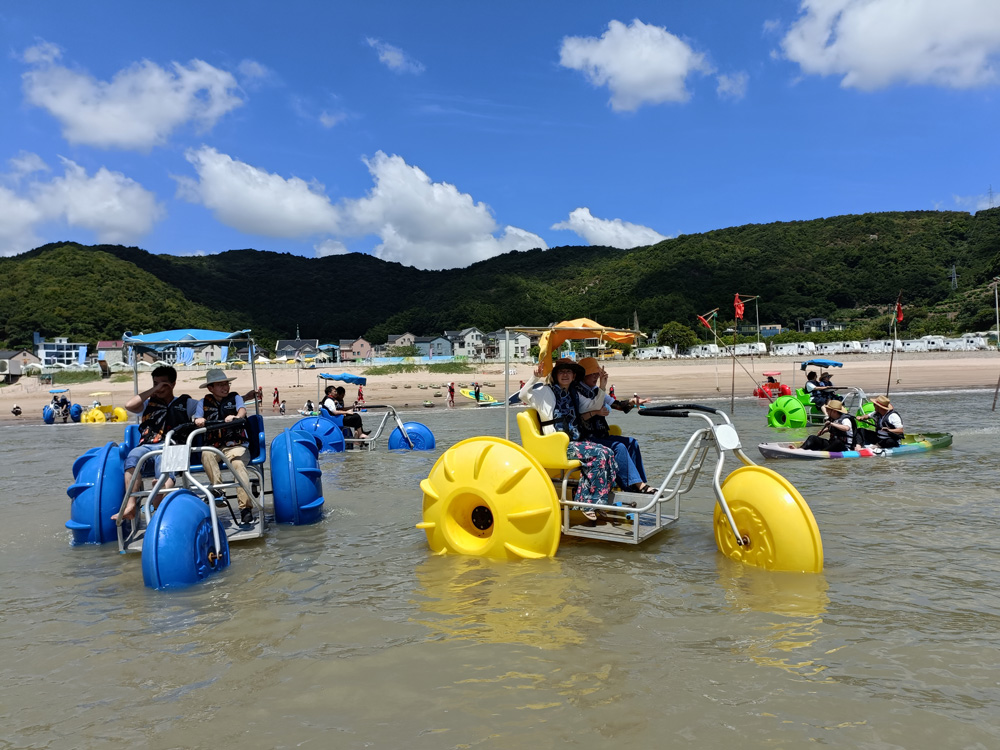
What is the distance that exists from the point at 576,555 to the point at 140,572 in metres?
4.11

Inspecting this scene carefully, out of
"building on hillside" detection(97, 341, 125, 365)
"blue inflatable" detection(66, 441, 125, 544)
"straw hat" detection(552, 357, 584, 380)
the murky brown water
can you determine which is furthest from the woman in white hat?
"building on hillside" detection(97, 341, 125, 365)

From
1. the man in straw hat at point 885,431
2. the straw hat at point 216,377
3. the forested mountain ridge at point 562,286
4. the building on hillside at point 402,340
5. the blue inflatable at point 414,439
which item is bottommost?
the blue inflatable at point 414,439

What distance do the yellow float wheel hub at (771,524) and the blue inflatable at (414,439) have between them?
10.7m

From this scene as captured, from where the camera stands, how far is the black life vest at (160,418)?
7.47 m

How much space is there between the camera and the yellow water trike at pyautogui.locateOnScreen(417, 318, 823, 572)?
5.53 m

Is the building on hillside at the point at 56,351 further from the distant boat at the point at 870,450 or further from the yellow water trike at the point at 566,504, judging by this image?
the yellow water trike at the point at 566,504

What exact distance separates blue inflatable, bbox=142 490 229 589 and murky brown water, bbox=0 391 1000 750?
164 millimetres

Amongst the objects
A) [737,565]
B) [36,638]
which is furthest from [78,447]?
[737,565]

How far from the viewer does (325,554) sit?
673 centimetres

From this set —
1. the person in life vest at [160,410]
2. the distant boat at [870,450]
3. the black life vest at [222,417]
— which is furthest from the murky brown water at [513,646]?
the distant boat at [870,450]

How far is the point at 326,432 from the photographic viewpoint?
14914 mm

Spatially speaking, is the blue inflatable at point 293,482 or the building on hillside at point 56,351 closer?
the blue inflatable at point 293,482

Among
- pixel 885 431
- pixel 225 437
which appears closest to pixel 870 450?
pixel 885 431

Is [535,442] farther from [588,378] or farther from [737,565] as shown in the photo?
[737,565]
